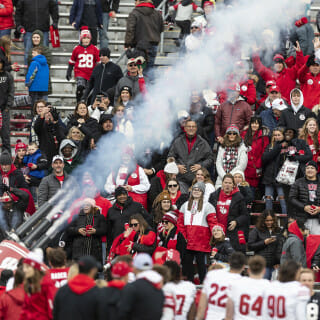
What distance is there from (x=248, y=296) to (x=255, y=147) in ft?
20.4

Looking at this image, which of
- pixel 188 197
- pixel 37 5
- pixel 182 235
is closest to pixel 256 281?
pixel 182 235

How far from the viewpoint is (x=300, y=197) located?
51.5 feet

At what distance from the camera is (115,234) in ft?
50.7

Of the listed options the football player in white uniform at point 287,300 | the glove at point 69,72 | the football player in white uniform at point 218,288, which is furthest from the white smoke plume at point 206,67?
the football player in white uniform at point 287,300

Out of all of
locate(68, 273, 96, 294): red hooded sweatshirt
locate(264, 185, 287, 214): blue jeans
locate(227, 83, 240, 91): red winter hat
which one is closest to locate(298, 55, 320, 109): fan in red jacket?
locate(227, 83, 240, 91): red winter hat

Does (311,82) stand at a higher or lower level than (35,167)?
higher

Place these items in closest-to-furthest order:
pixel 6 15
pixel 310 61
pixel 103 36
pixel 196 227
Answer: pixel 196 227 < pixel 310 61 < pixel 6 15 < pixel 103 36

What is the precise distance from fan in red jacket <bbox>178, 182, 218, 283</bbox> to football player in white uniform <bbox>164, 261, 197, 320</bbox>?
3207 millimetres

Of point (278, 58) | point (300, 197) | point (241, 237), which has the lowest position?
point (241, 237)

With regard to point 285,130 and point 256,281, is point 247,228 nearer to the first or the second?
point 285,130

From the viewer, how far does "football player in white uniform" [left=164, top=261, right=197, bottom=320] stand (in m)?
11.6

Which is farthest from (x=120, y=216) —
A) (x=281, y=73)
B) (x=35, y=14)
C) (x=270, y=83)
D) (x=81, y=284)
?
(x=35, y=14)

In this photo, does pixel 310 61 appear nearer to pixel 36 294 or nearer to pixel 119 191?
pixel 119 191

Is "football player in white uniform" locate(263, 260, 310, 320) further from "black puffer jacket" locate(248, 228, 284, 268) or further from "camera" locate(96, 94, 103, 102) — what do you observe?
"camera" locate(96, 94, 103, 102)
